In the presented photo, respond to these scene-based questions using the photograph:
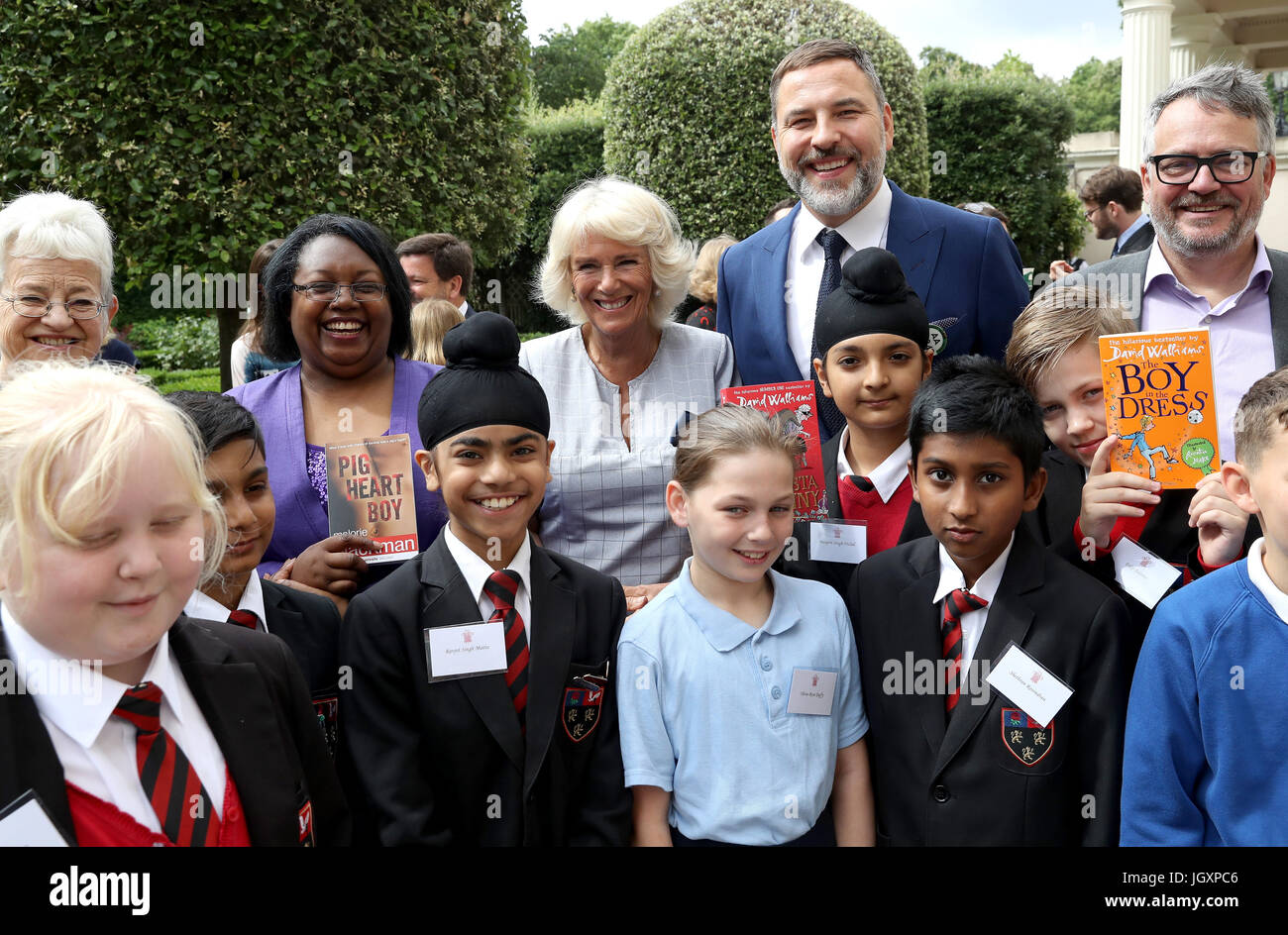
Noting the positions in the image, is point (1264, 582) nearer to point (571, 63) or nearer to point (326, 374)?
point (326, 374)

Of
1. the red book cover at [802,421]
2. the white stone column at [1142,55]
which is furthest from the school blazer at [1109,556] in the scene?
the white stone column at [1142,55]

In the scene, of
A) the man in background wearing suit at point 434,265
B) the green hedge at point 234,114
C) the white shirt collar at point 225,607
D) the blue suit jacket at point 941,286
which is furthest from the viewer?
the green hedge at point 234,114

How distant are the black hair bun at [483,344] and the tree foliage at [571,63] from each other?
54.1m

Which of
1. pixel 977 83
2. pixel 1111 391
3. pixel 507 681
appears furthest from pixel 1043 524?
pixel 977 83

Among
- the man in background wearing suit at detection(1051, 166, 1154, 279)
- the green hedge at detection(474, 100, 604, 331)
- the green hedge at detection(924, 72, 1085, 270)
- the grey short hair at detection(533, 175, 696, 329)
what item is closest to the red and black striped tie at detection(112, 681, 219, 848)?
the grey short hair at detection(533, 175, 696, 329)

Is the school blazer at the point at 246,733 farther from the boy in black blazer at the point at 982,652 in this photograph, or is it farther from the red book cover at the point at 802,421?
the red book cover at the point at 802,421

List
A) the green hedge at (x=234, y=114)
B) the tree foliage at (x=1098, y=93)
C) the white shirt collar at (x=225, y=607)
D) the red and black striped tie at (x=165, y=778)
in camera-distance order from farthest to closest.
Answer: the tree foliage at (x=1098, y=93)
the green hedge at (x=234, y=114)
the white shirt collar at (x=225, y=607)
the red and black striped tie at (x=165, y=778)

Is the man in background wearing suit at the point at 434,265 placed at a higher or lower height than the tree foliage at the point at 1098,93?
lower

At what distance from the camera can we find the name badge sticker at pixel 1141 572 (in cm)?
281

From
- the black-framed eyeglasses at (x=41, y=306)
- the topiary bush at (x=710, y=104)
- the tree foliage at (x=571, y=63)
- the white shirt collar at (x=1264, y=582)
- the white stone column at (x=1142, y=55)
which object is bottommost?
the white shirt collar at (x=1264, y=582)

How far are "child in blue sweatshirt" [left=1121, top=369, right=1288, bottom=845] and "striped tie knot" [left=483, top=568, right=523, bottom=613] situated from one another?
61.0 inches

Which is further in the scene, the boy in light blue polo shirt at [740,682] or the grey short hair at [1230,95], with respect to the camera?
the grey short hair at [1230,95]

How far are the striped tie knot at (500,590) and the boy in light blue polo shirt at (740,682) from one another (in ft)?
1.05

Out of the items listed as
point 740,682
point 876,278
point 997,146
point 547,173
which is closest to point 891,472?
point 876,278
